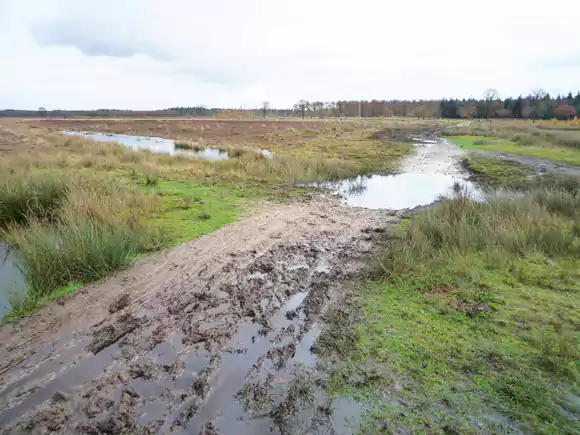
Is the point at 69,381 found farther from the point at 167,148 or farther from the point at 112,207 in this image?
the point at 167,148

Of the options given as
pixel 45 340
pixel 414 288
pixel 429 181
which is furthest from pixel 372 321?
pixel 429 181

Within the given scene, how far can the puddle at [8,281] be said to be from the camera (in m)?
4.48

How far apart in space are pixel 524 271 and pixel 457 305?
5.44 feet

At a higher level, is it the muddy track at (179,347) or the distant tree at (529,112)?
the distant tree at (529,112)

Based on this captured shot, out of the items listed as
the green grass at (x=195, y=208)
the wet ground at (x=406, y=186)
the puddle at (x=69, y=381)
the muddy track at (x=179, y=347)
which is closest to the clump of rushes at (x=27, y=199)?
the green grass at (x=195, y=208)

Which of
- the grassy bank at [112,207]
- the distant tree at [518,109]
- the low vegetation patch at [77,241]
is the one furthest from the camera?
the distant tree at [518,109]

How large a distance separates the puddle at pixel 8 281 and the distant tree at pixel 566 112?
343ft

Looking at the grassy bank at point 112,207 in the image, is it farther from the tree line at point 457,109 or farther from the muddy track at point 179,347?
the tree line at point 457,109

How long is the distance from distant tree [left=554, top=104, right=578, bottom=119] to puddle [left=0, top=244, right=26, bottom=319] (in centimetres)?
10448

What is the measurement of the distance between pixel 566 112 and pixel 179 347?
105m

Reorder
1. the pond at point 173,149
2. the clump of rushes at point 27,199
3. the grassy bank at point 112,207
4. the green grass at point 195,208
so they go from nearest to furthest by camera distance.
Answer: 1. the grassy bank at point 112,207
2. the clump of rushes at point 27,199
3. the green grass at point 195,208
4. the pond at point 173,149

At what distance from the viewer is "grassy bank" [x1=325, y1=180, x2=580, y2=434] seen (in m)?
2.86

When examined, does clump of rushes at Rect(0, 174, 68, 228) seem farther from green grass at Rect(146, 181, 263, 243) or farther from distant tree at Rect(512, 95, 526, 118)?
distant tree at Rect(512, 95, 526, 118)

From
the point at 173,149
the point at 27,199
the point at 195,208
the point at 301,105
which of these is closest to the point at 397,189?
the point at 195,208
